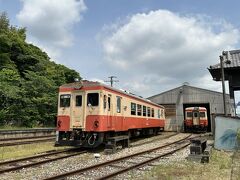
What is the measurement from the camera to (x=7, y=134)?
19422 mm

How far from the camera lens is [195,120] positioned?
33344 mm

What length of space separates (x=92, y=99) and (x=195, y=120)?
73.4ft

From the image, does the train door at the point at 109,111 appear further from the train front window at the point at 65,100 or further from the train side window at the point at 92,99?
the train front window at the point at 65,100

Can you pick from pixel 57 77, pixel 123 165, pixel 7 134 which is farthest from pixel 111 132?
pixel 57 77

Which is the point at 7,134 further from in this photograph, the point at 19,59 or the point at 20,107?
the point at 19,59

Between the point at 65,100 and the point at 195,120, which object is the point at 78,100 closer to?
the point at 65,100

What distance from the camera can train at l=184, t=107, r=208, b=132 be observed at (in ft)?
108

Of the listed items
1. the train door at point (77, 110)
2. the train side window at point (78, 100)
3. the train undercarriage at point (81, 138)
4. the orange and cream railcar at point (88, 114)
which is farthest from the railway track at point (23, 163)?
the train side window at point (78, 100)

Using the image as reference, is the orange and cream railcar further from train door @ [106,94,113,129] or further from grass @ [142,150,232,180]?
grass @ [142,150,232,180]

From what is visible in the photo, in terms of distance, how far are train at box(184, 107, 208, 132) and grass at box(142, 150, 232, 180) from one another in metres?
23.4

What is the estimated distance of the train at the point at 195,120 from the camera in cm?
3300

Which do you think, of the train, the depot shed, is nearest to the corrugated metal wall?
the train

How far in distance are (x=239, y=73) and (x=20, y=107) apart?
2056 centimetres

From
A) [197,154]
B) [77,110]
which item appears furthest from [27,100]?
[197,154]
